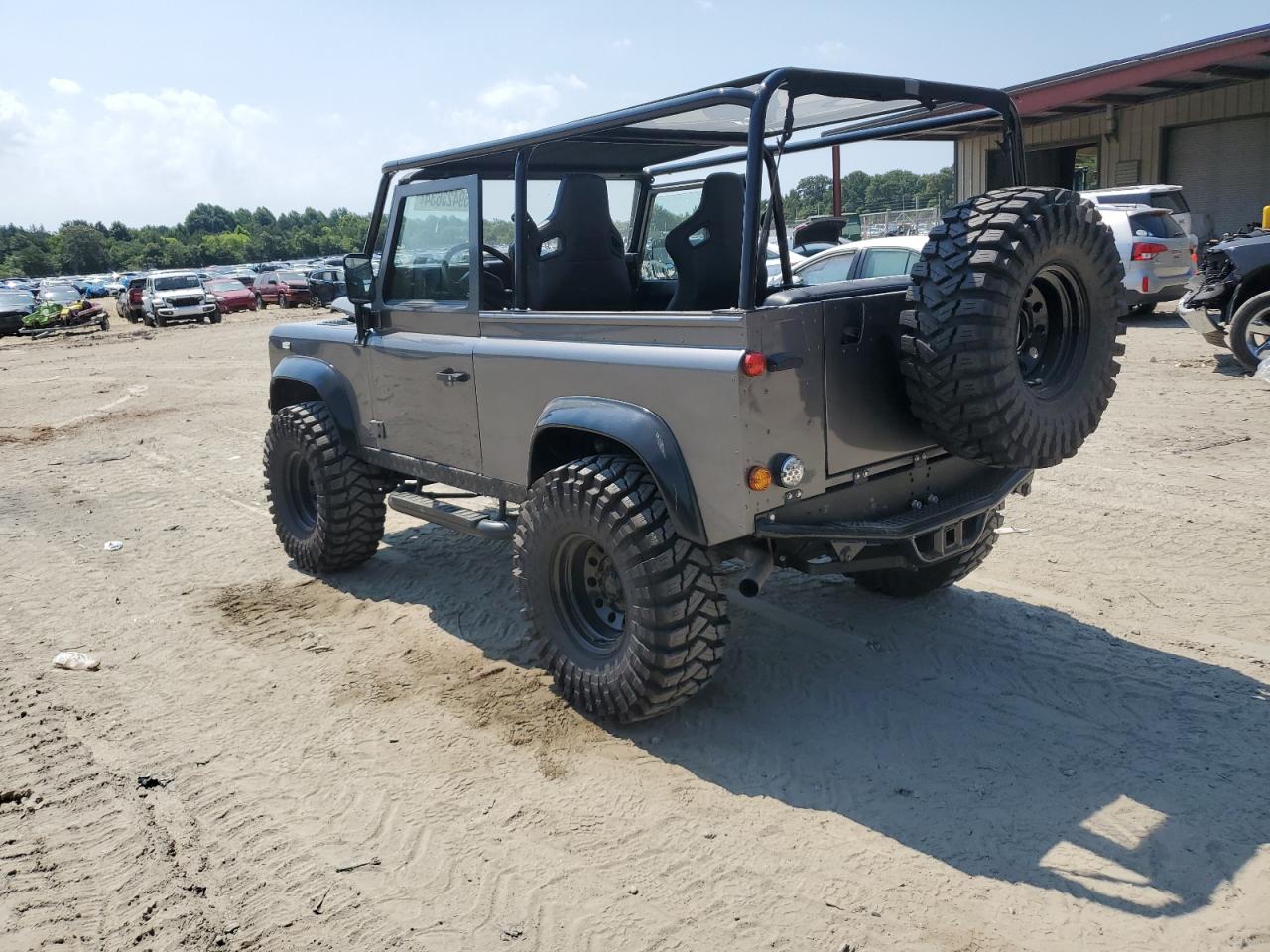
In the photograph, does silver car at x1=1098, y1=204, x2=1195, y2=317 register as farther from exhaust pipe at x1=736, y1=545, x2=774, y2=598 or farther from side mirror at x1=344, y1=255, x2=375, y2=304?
exhaust pipe at x1=736, y1=545, x2=774, y2=598

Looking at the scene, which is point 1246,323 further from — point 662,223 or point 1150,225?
point 662,223

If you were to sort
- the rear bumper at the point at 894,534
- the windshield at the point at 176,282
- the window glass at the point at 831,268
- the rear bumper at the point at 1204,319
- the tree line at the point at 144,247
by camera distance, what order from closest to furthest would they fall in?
the rear bumper at the point at 894,534 < the window glass at the point at 831,268 < the rear bumper at the point at 1204,319 < the windshield at the point at 176,282 < the tree line at the point at 144,247

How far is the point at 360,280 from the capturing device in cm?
558

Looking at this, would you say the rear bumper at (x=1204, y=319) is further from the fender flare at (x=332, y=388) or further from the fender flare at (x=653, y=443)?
the fender flare at (x=653, y=443)

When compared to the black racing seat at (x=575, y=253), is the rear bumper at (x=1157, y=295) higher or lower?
lower

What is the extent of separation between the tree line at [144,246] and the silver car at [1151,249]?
243 feet

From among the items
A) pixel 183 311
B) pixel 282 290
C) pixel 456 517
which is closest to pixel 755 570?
pixel 456 517

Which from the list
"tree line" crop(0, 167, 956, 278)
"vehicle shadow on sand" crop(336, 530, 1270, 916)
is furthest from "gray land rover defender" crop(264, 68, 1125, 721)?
"tree line" crop(0, 167, 956, 278)

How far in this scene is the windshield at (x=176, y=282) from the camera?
106 feet

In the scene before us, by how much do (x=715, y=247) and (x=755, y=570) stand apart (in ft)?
5.10

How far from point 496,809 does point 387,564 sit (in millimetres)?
3142

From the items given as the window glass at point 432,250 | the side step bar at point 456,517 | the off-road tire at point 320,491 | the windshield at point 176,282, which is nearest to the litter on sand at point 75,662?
the off-road tire at point 320,491

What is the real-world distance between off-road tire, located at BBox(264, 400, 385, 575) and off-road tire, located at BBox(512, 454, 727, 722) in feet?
6.69

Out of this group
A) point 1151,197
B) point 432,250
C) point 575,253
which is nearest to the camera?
point 575,253
